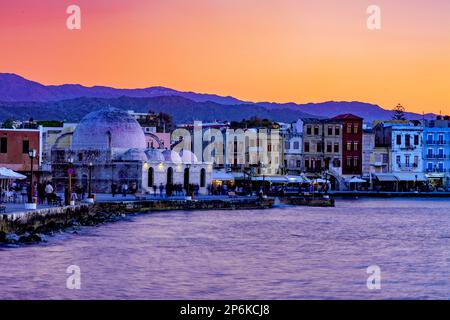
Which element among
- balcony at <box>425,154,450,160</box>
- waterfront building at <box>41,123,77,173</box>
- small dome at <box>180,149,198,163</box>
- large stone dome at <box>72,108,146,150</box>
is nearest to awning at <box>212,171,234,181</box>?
small dome at <box>180,149,198,163</box>

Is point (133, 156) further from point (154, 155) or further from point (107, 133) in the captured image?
point (107, 133)

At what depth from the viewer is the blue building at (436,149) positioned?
96688mm

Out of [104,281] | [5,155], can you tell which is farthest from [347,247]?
[5,155]

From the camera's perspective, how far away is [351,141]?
9350 centimetres

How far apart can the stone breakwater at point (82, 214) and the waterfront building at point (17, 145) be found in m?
11.1

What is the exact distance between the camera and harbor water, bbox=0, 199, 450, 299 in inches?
875

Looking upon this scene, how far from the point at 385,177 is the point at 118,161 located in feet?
109

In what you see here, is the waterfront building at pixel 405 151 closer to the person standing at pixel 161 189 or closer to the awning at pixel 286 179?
the awning at pixel 286 179

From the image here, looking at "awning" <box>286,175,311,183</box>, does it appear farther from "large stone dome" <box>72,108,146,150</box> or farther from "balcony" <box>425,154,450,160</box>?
"balcony" <box>425,154,450,160</box>

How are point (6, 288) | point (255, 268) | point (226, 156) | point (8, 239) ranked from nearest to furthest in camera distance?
point (6, 288) → point (255, 268) → point (8, 239) → point (226, 156)

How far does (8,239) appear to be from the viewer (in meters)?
31.0

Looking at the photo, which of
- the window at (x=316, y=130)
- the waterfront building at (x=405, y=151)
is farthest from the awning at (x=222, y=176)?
the waterfront building at (x=405, y=151)
